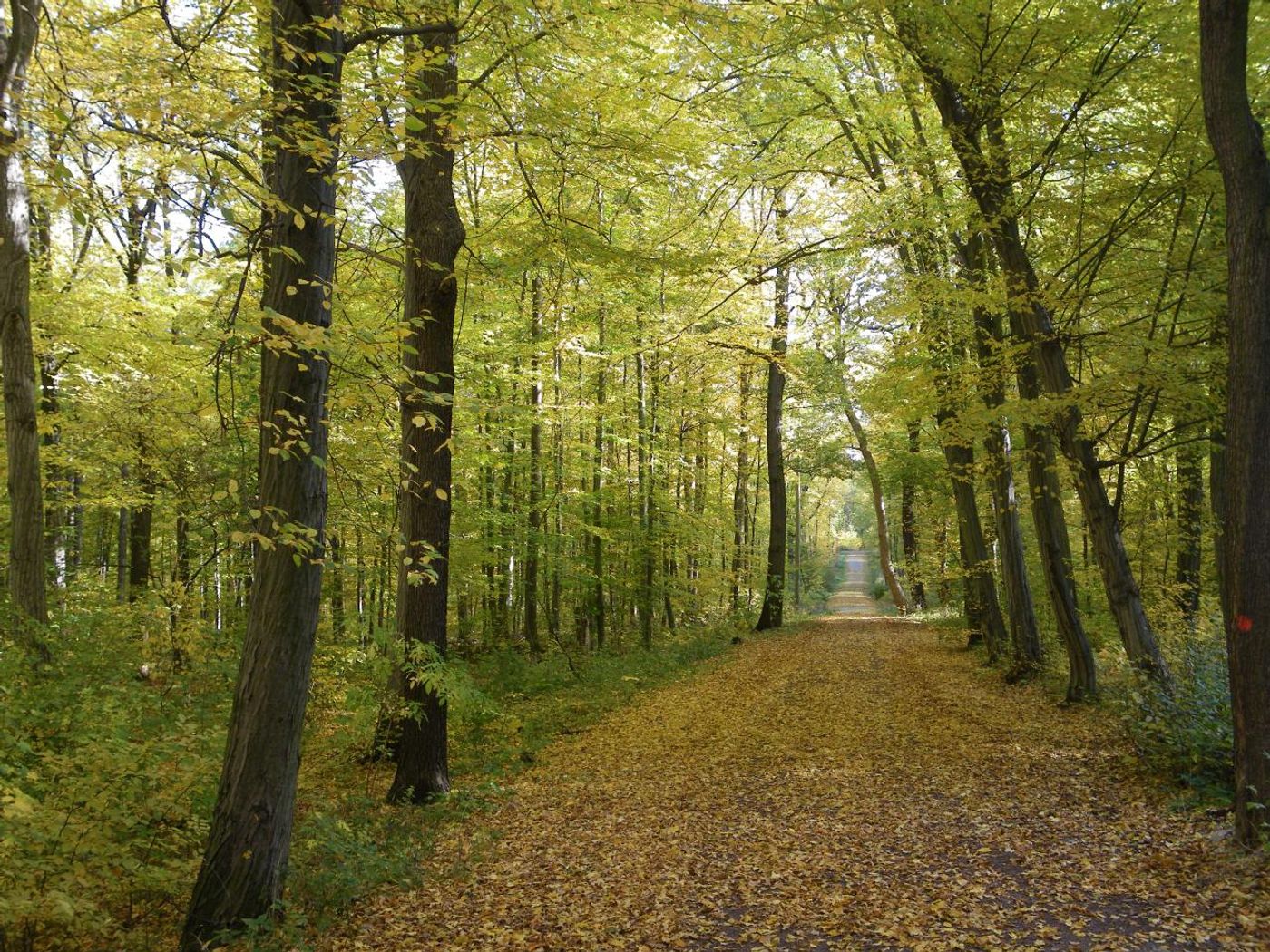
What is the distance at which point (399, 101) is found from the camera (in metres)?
4.78

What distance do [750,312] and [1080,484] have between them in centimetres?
893

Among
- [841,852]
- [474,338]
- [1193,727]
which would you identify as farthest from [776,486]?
[841,852]

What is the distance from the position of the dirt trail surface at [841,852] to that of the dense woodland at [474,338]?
61 centimetres

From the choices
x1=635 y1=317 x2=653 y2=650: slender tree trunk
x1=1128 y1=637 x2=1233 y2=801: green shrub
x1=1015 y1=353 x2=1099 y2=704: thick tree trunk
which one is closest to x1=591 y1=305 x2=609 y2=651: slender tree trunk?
x1=635 y1=317 x2=653 y2=650: slender tree trunk

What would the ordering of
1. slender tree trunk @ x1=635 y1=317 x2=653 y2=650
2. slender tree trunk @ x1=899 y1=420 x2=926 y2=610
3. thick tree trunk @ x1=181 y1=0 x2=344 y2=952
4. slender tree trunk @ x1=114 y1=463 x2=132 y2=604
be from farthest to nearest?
1. slender tree trunk @ x1=899 y1=420 x2=926 y2=610
2. slender tree trunk @ x1=635 y1=317 x2=653 y2=650
3. slender tree trunk @ x1=114 y1=463 x2=132 y2=604
4. thick tree trunk @ x1=181 y1=0 x2=344 y2=952

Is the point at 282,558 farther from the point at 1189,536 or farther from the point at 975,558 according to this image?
the point at 1189,536

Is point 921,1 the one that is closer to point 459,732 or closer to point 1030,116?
point 1030,116

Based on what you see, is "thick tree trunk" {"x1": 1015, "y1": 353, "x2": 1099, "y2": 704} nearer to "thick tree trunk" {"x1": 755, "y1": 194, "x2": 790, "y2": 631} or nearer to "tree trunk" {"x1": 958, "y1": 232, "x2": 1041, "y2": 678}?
"tree trunk" {"x1": 958, "y1": 232, "x2": 1041, "y2": 678}

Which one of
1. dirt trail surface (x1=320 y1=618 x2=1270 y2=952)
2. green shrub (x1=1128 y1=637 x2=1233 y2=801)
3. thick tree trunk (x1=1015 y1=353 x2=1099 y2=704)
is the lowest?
dirt trail surface (x1=320 y1=618 x2=1270 y2=952)

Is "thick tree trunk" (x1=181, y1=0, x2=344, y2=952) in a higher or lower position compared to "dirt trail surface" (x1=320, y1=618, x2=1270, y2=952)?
higher

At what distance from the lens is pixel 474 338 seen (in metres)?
12.3

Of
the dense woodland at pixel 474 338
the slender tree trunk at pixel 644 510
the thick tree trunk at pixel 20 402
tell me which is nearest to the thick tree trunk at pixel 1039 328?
the dense woodland at pixel 474 338

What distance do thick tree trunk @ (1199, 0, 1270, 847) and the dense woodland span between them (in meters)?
0.02

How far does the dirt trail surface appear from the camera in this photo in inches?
169
